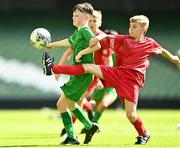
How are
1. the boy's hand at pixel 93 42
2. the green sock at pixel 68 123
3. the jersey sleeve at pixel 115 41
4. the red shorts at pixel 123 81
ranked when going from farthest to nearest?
the jersey sleeve at pixel 115 41
the green sock at pixel 68 123
the red shorts at pixel 123 81
the boy's hand at pixel 93 42

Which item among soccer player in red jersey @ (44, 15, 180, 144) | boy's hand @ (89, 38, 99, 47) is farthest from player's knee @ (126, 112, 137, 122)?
boy's hand @ (89, 38, 99, 47)

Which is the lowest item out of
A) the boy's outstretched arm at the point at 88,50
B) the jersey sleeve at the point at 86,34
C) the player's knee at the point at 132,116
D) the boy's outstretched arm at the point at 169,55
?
the player's knee at the point at 132,116

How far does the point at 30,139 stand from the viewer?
11531mm

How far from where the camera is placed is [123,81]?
1022 centimetres

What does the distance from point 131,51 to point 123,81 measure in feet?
1.57

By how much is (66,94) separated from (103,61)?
3.56 metres

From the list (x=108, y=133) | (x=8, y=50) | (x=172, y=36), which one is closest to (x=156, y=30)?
(x=172, y=36)

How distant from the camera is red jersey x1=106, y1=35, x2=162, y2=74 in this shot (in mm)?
10336

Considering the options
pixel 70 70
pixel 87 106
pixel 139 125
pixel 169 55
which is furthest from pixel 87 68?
pixel 87 106

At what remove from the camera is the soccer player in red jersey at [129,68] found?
394 inches

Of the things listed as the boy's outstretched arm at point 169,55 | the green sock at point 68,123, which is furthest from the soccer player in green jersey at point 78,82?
the boy's outstretched arm at point 169,55

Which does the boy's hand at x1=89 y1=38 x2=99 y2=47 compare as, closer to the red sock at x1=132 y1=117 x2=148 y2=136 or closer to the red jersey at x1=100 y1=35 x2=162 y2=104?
the red jersey at x1=100 y1=35 x2=162 y2=104

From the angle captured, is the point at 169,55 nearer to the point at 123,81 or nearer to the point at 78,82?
the point at 123,81

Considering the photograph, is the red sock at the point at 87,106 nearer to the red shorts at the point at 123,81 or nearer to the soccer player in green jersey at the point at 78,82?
the soccer player in green jersey at the point at 78,82
